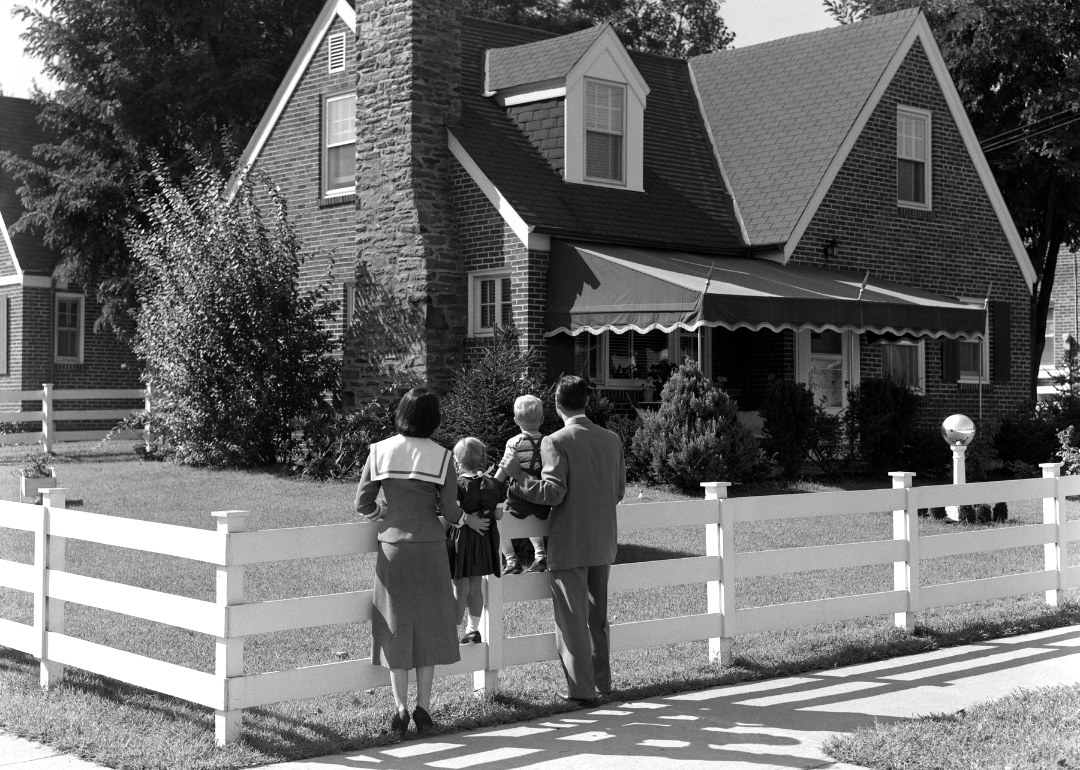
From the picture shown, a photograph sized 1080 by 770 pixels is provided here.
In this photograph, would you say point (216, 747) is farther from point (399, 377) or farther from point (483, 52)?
point (483, 52)

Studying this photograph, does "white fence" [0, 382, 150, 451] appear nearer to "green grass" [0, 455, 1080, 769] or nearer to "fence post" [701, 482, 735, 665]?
"green grass" [0, 455, 1080, 769]

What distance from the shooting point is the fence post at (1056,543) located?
35.8ft

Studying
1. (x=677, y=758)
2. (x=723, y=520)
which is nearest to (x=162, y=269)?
(x=723, y=520)

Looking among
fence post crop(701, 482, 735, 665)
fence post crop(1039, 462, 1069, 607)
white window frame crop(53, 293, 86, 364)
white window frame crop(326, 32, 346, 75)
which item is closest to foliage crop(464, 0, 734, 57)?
white window frame crop(53, 293, 86, 364)

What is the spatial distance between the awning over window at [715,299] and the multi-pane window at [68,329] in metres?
16.9

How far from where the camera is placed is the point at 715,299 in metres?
16.2

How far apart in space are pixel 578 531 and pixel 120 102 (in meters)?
23.3

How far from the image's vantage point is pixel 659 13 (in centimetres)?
4000

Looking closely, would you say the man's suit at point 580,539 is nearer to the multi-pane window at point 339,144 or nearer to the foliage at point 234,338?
the foliage at point 234,338

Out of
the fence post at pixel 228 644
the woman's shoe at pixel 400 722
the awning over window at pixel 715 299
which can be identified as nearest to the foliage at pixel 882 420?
the awning over window at pixel 715 299

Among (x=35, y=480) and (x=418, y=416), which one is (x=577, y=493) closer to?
(x=418, y=416)

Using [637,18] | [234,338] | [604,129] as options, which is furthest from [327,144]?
[637,18]

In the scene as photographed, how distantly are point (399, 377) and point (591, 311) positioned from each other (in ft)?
10.3

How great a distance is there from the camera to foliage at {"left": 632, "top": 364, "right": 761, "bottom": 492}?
1625cm
